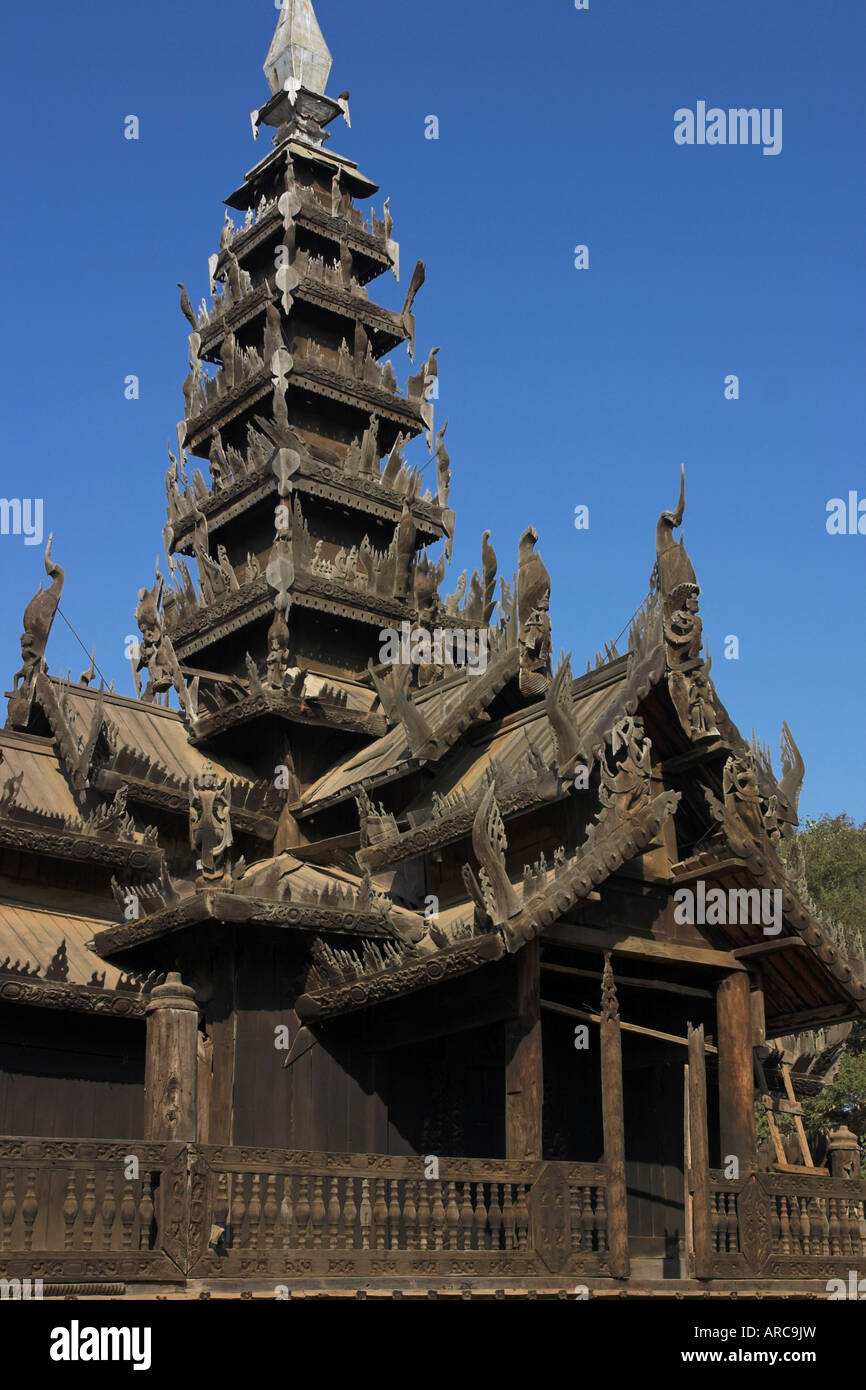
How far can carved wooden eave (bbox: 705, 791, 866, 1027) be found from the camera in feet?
61.2

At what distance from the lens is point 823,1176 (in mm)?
18516

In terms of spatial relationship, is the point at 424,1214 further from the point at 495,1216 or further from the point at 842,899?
the point at 842,899

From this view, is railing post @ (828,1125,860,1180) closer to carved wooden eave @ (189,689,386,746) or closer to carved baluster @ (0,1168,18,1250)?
carved wooden eave @ (189,689,386,746)

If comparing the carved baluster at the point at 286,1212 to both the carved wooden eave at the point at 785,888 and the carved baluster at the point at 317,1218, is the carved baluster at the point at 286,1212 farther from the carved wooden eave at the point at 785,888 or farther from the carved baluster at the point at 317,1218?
the carved wooden eave at the point at 785,888

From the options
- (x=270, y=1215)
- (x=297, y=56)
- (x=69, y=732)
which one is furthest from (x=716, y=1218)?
(x=297, y=56)

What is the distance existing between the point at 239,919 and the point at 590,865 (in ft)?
Answer: 12.8

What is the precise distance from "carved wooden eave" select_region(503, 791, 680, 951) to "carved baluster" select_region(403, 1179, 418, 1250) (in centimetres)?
249

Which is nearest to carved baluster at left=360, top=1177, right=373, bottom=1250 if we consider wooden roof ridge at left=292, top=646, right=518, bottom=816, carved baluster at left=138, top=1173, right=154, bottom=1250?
carved baluster at left=138, top=1173, right=154, bottom=1250

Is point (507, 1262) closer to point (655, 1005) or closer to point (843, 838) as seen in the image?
point (655, 1005)

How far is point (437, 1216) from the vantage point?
15797 mm
